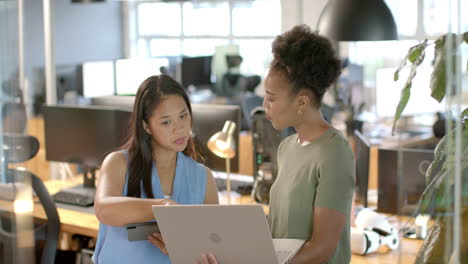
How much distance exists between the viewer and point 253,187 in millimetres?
3324

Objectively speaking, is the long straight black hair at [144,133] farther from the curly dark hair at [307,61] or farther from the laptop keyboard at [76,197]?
the laptop keyboard at [76,197]

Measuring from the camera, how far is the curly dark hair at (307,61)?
1649 millimetres

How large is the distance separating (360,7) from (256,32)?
4721 millimetres

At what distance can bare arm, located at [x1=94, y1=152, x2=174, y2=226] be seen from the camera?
164 cm

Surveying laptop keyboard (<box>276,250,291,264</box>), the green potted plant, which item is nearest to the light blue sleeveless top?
laptop keyboard (<box>276,250,291,264</box>)

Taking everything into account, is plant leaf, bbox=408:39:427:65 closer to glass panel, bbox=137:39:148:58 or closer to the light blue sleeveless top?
the light blue sleeveless top

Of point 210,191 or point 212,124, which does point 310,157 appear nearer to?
point 210,191

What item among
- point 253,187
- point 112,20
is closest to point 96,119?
point 253,187

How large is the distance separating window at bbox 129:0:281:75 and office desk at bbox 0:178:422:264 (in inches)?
158

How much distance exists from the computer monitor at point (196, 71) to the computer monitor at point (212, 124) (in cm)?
344

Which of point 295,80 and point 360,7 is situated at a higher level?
point 360,7

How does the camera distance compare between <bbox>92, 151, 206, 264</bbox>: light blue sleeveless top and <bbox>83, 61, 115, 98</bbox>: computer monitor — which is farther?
<bbox>83, 61, 115, 98</bbox>: computer monitor

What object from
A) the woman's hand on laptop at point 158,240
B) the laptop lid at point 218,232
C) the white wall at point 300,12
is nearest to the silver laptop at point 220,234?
the laptop lid at point 218,232

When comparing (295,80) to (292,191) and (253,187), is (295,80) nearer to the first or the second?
(292,191)
